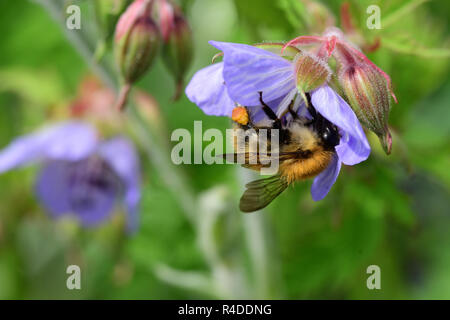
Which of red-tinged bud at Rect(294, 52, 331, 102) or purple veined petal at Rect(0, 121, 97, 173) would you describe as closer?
red-tinged bud at Rect(294, 52, 331, 102)

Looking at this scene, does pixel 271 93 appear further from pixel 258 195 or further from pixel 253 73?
pixel 258 195

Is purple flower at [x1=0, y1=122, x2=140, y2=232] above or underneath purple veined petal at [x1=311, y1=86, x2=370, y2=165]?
above

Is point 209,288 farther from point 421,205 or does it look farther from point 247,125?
point 421,205

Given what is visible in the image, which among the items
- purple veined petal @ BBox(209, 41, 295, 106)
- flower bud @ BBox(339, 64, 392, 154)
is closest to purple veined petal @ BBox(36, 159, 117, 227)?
purple veined petal @ BBox(209, 41, 295, 106)

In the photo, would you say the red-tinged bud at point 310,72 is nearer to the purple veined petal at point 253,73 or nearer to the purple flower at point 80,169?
the purple veined petal at point 253,73

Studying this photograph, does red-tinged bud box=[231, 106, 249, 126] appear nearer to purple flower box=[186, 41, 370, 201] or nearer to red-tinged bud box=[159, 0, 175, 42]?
purple flower box=[186, 41, 370, 201]

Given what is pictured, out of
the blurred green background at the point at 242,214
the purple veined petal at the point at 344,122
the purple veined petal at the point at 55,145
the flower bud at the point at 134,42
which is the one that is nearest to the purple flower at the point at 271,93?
the purple veined petal at the point at 344,122

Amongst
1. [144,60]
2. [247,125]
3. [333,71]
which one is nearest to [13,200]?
[144,60]
